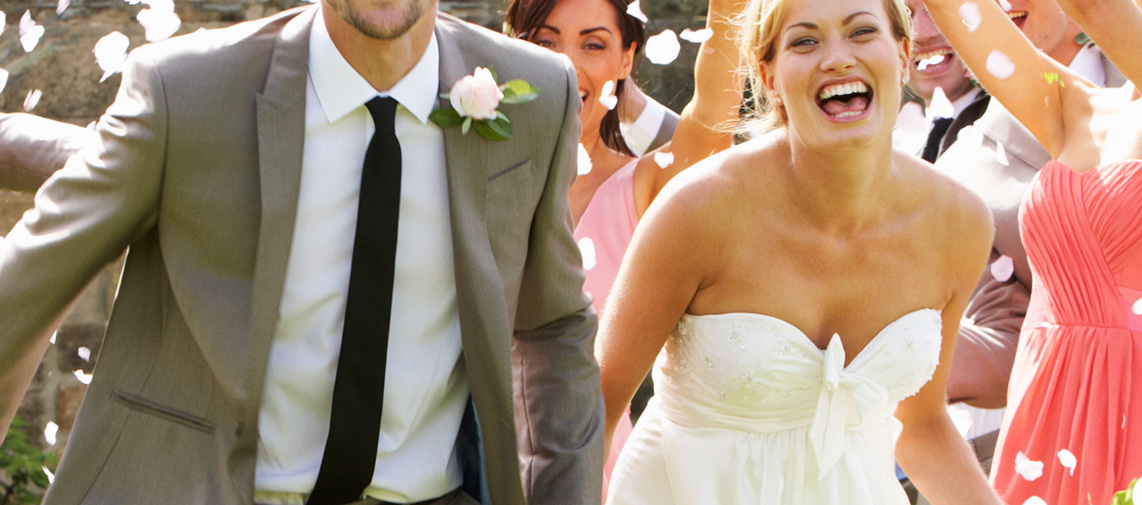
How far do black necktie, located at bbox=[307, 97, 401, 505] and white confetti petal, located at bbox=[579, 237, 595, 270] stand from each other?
5.72ft

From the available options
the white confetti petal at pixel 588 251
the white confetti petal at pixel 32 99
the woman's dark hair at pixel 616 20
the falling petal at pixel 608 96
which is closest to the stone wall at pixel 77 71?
the white confetti petal at pixel 32 99

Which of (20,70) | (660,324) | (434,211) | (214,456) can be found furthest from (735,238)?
(20,70)

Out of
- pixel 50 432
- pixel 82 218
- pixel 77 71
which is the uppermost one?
pixel 82 218

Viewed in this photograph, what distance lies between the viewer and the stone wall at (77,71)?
504cm

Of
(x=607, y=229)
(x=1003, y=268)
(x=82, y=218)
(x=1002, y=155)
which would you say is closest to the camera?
(x=82, y=218)

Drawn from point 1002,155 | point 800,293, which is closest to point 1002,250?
point 1002,155

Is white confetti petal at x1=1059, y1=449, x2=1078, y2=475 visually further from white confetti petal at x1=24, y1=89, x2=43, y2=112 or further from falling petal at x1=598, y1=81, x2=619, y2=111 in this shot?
white confetti petal at x1=24, y1=89, x2=43, y2=112

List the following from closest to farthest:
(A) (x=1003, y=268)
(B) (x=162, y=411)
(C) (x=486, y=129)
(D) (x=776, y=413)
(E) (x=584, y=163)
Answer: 1. (B) (x=162, y=411)
2. (C) (x=486, y=129)
3. (D) (x=776, y=413)
4. (E) (x=584, y=163)
5. (A) (x=1003, y=268)

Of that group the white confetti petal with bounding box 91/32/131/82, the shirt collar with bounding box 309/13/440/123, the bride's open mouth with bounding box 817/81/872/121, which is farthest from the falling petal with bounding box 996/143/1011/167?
the white confetti petal with bounding box 91/32/131/82

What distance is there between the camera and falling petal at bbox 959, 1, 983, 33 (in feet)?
11.1

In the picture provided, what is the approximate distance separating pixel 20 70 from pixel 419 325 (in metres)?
3.68

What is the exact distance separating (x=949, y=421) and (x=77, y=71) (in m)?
3.75

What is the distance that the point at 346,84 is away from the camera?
6.62ft

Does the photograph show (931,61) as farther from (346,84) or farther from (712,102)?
(346,84)
